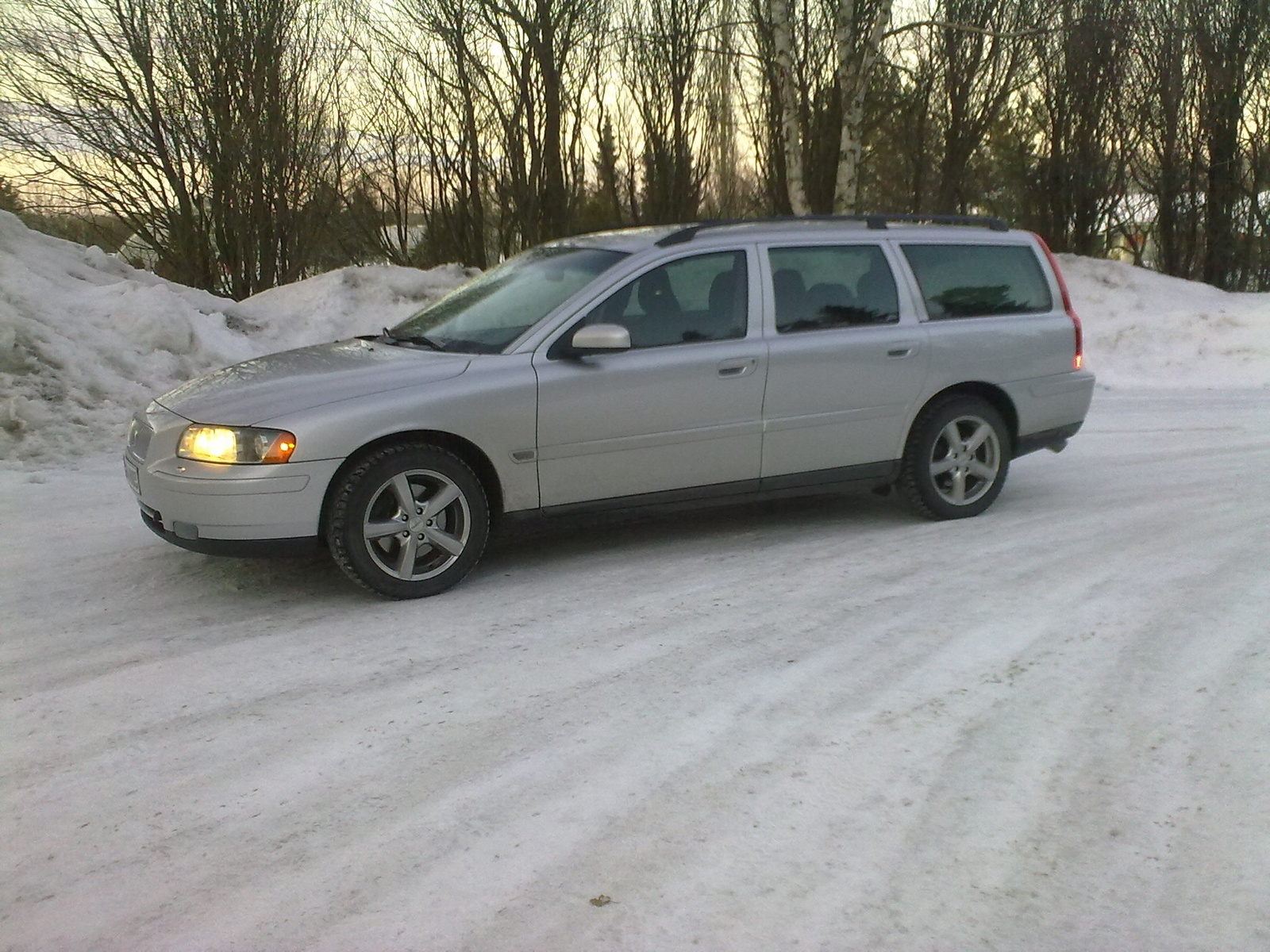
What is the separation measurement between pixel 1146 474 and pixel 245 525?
576 centimetres

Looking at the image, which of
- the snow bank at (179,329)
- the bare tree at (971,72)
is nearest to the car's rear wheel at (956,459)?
the snow bank at (179,329)

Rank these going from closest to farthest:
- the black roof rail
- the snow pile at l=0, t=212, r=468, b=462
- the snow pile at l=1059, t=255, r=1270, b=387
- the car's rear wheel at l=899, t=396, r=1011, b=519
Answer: the black roof rail, the car's rear wheel at l=899, t=396, r=1011, b=519, the snow pile at l=0, t=212, r=468, b=462, the snow pile at l=1059, t=255, r=1270, b=387

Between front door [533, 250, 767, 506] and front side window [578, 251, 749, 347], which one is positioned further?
front side window [578, 251, 749, 347]

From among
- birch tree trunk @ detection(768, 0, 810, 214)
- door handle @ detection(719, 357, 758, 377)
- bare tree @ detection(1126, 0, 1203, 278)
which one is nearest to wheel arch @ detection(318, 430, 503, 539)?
door handle @ detection(719, 357, 758, 377)

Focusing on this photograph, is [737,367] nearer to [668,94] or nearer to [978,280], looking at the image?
[978,280]

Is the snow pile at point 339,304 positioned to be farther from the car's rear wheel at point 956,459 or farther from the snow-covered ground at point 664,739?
the car's rear wheel at point 956,459

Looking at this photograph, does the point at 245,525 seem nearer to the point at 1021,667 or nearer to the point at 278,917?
the point at 278,917

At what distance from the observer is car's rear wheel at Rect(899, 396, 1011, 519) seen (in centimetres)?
633

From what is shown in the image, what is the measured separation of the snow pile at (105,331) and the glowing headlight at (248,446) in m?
4.11

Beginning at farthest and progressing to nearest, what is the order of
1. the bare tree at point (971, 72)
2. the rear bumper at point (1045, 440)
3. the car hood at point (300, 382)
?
1. the bare tree at point (971, 72)
2. the rear bumper at point (1045, 440)
3. the car hood at point (300, 382)

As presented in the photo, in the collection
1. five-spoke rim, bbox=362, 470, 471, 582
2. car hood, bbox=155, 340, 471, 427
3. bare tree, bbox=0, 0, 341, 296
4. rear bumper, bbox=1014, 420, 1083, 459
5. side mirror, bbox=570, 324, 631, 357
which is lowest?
five-spoke rim, bbox=362, 470, 471, 582

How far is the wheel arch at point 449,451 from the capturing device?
16.2 ft

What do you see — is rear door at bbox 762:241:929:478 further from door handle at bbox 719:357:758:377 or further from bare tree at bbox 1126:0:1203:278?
bare tree at bbox 1126:0:1203:278

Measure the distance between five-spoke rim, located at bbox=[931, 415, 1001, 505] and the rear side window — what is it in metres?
0.63
